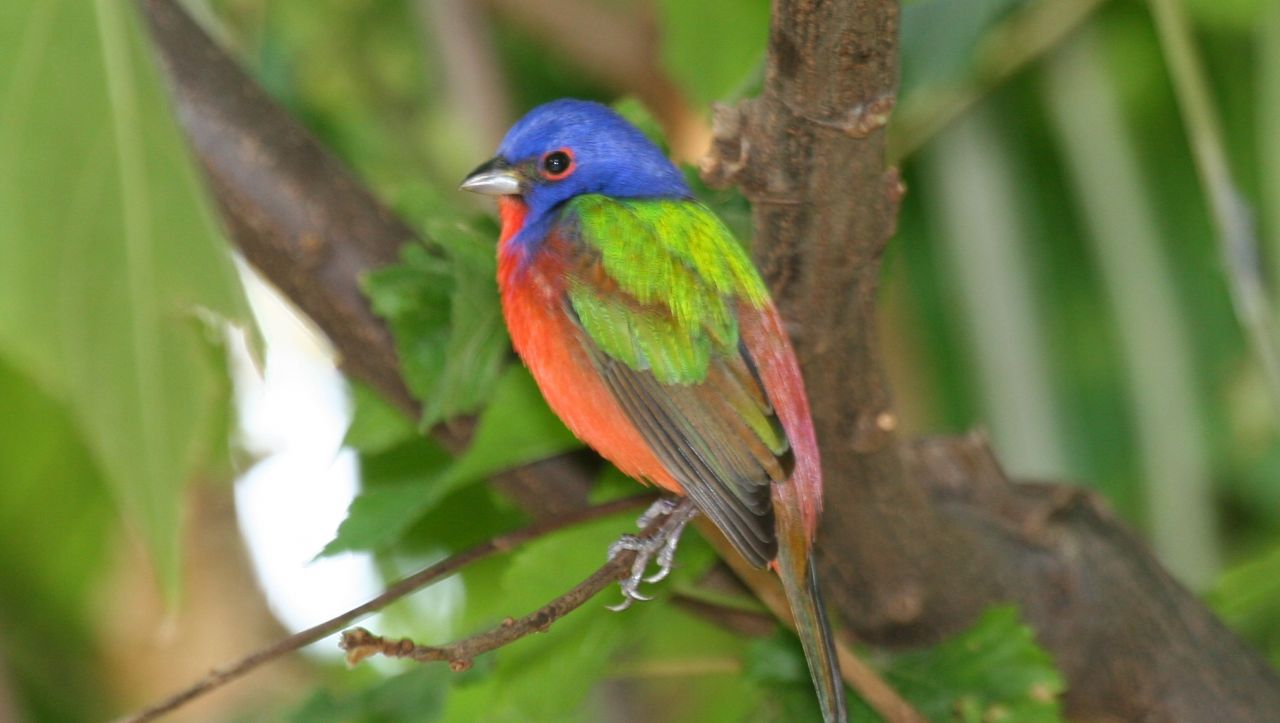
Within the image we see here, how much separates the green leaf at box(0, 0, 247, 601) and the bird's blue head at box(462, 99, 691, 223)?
2.81 feet

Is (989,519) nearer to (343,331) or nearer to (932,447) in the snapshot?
(932,447)

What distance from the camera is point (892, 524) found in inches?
106

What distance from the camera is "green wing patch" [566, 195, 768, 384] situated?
8.45 feet

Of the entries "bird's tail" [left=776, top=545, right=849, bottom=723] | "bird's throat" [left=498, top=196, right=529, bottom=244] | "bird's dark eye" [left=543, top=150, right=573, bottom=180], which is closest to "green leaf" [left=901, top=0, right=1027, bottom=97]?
"bird's dark eye" [left=543, top=150, right=573, bottom=180]

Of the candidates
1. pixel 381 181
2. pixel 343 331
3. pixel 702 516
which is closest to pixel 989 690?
pixel 702 516

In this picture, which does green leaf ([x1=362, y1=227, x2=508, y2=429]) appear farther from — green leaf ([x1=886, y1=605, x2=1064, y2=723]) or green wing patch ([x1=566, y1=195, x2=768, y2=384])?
green leaf ([x1=886, y1=605, x2=1064, y2=723])

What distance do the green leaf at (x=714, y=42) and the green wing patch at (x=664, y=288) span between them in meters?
0.45

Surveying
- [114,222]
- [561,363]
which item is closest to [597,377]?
[561,363]

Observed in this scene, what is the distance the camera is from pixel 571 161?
311cm

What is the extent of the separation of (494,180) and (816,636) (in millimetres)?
1237

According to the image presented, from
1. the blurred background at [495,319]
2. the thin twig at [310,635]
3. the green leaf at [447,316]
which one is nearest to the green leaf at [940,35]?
the blurred background at [495,319]

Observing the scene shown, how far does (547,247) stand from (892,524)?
840 mm

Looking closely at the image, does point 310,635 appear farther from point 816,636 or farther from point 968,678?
point 968,678

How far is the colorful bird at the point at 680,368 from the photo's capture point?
247 centimetres
